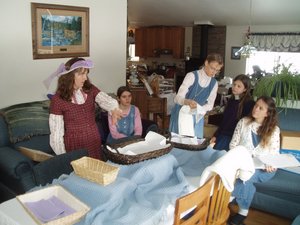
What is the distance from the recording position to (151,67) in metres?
9.11

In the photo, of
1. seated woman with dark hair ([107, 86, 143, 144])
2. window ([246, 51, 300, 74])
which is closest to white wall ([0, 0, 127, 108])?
seated woman with dark hair ([107, 86, 143, 144])

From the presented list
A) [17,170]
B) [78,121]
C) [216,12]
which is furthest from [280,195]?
[216,12]

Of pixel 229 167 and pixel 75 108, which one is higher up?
pixel 75 108

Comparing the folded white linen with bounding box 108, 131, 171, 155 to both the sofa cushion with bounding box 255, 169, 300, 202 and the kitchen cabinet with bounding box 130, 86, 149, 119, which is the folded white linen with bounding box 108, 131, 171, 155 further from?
the kitchen cabinet with bounding box 130, 86, 149, 119

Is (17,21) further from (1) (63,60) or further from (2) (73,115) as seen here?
(2) (73,115)

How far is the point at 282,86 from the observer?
119 inches

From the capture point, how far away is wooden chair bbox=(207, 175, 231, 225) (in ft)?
5.47

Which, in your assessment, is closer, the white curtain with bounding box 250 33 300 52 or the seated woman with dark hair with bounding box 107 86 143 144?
the seated woman with dark hair with bounding box 107 86 143 144

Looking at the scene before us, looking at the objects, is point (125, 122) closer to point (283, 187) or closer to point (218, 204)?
point (283, 187)

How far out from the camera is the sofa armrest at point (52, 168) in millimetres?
1919

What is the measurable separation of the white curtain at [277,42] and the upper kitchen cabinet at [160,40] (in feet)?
6.15

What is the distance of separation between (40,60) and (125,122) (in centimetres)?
105

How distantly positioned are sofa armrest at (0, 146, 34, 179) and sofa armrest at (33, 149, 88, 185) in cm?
58

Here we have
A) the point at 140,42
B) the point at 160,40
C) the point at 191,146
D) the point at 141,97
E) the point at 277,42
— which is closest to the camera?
the point at 191,146
